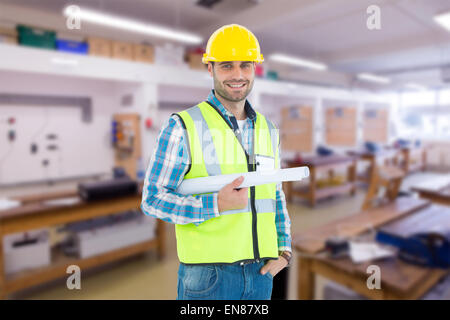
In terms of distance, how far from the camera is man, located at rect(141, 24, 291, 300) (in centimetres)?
61

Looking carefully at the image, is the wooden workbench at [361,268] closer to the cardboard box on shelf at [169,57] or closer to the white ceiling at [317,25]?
the white ceiling at [317,25]

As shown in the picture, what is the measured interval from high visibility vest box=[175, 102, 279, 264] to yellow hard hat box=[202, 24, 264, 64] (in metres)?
0.12

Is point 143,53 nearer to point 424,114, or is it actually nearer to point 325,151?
point 325,151

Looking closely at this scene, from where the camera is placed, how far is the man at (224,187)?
608 mm

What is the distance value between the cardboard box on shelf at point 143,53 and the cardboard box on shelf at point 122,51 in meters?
0.09

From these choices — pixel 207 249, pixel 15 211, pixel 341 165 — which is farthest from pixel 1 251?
pixel 341 165

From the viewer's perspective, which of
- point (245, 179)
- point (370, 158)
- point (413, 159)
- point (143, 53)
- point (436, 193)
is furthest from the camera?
point (413, 159)

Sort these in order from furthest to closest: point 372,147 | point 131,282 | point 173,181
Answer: point 372,147, point 131,282, point 173,181

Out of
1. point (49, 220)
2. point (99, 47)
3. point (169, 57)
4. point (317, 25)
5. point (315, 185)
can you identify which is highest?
point (317, 25)

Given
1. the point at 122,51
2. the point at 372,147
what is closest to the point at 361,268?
the point at 122,51

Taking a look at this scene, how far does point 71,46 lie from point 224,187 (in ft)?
18.6

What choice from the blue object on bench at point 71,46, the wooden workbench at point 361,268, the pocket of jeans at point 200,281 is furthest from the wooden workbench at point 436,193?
the blue object on bench at point 71,46

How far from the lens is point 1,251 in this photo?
2.76 meters

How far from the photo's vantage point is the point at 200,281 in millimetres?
705
